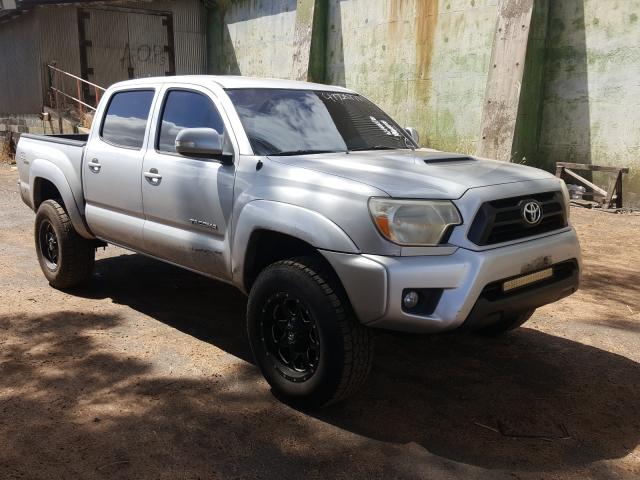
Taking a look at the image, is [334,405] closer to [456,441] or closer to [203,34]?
[456,441]

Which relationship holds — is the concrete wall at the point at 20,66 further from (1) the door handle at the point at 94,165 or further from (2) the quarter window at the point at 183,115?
(2) the quarter window at the point at 183,115

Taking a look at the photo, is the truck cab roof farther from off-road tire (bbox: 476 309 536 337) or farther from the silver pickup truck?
off-road tire (bbox: 476 309 536 337)

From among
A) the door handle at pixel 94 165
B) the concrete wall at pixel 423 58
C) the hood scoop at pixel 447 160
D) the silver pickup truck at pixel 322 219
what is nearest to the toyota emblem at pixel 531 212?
the silver pickup truck at pixel 322 219

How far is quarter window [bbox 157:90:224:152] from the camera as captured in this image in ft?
13.7

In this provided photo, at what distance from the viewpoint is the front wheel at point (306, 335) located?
3215 millimetres

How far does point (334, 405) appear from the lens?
3.56 m

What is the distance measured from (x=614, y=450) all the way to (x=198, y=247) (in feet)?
8.66

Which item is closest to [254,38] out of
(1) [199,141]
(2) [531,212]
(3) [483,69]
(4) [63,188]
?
(3) [483,69]

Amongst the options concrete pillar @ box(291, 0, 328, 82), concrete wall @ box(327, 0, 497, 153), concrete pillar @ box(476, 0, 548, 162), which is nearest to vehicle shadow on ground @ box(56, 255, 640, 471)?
concrete pillar @ box(476, 0, 548, 162)

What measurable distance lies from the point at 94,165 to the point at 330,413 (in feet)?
9.38

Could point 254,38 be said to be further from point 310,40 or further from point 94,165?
point 94,165

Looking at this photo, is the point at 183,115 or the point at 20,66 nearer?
the point at 183,115

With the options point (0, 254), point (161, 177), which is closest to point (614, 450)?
point (161, 177)

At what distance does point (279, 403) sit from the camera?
3602 mm
